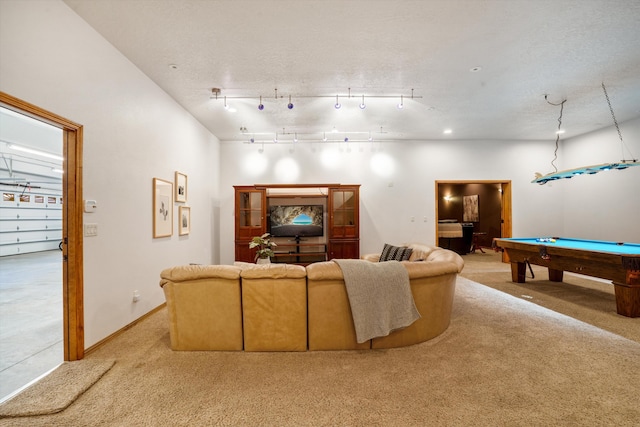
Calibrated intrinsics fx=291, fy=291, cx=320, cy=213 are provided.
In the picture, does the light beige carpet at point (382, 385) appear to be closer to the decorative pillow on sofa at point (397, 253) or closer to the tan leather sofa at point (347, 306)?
the tan leather sofa at point (347, 306)

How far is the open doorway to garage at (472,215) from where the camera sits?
329 inches

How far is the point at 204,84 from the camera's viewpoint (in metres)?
3.81

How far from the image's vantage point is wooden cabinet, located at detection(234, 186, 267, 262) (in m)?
5.96

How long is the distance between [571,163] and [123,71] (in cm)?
856

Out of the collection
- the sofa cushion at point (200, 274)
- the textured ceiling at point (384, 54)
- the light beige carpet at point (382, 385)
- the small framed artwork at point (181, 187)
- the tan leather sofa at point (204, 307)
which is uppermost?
the textured ceiling at point (384, 54)

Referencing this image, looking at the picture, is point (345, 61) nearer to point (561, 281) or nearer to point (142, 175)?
point (142, 175)

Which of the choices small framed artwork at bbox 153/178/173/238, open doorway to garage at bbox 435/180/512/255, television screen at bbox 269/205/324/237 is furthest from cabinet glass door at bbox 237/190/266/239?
open doorway to garage at bbox 435/180/512/255

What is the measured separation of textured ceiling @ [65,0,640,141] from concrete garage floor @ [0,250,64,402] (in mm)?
3001

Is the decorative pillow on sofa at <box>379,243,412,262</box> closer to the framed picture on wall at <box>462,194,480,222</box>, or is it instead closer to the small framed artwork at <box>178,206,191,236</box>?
the small framed artwork at <box>178,206,191,236</box>

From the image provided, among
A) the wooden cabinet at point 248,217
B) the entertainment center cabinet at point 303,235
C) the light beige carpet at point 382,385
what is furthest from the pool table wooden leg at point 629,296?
the wooden cabinet at point 248,217

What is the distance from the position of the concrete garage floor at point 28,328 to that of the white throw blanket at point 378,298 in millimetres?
2532

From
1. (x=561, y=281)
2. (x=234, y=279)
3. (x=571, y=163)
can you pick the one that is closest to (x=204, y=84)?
(x=234, y=279)

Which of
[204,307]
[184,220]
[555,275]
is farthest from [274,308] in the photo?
[555,275]

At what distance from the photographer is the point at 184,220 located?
4645 mm
